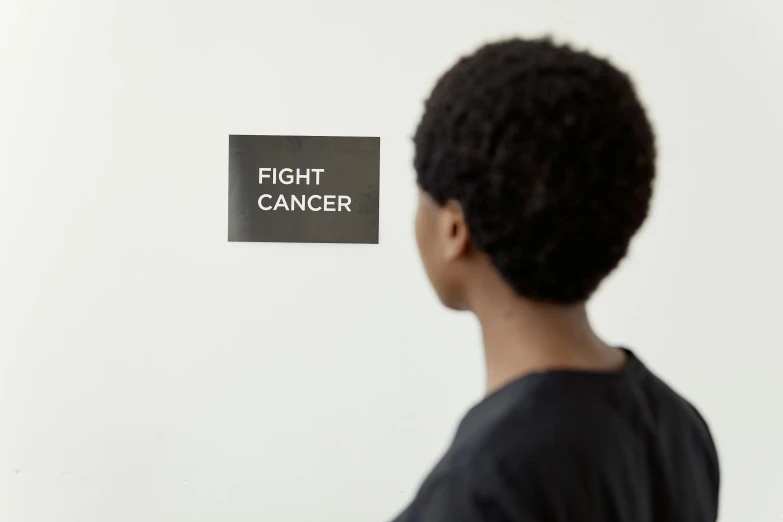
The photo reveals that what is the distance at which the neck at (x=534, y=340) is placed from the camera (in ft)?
1.66

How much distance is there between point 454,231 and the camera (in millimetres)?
521

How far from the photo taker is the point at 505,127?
0.46m

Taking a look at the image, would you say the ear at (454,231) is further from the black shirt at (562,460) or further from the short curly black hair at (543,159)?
the black shirt at (562,460)

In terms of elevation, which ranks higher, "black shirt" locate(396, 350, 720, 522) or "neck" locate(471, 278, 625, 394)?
"neck" locate(471, 278, 625, 394)

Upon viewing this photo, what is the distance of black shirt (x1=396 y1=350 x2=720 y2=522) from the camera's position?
430 millimetres

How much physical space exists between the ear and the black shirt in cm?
11

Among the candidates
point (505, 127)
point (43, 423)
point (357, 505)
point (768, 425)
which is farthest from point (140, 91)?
point (768, 425)

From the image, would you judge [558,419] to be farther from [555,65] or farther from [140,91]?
[140,91]

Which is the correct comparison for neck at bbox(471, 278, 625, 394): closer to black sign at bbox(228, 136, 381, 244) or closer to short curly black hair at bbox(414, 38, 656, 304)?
short curly black hair at bbox(414, 38, 656, 304)

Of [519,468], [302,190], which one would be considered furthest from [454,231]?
[302,190]

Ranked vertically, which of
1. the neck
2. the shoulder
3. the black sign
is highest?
the black sign

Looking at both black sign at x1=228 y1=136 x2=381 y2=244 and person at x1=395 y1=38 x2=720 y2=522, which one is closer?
person at x1=395 y1=38 x2=720 y2=522

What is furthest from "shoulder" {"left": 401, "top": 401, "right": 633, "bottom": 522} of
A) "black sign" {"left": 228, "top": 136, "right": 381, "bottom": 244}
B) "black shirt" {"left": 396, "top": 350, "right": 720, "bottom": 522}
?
"black sign" {"left": 228, "top": 136, "right": 381, "bottom": 244}

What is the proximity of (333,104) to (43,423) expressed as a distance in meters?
0.85
